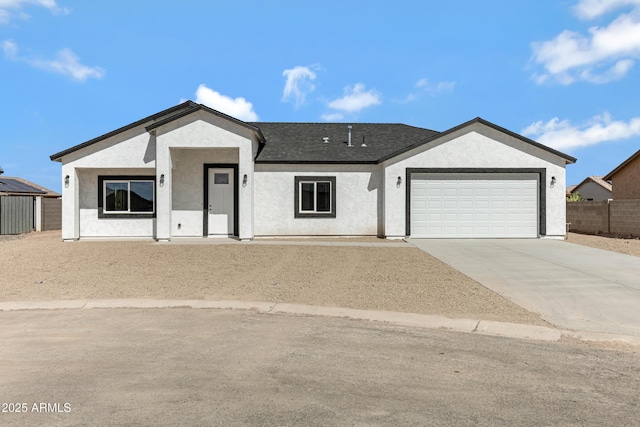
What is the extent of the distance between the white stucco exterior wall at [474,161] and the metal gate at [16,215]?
2077cm

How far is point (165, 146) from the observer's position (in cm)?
1695

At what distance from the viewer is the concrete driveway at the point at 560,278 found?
6859 millimetres

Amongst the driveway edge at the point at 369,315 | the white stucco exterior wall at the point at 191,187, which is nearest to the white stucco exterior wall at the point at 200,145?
the white stucco exterior wall at the point at 191,187

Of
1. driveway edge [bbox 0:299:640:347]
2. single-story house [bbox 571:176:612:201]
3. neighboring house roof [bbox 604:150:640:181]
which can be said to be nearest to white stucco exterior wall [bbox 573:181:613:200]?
single-story house [bbox 571:176:612:201]

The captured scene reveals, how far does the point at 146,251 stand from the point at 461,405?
41.2 ft

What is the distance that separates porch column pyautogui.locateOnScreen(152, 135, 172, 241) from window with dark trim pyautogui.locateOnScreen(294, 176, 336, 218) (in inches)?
208

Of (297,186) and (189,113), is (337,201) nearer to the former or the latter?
(297,186)

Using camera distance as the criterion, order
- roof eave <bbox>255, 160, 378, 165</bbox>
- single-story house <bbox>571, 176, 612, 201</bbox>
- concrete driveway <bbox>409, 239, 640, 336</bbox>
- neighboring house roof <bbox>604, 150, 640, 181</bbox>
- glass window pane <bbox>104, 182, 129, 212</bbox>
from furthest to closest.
Result: single-story house <bbox>571, 176, 612, 201</bbox>
neighboring house roof <bbox>604, 150, 640, 181</bbox>
glass window pane <bbox>104, 182, 129, 212</bbox>
roof eave <bbox>255, 160, 378, 165</bbox>
concrete driveway <bbox>409, 239, 640, 336</bbox>

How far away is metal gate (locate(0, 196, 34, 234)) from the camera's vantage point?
23.3 meters

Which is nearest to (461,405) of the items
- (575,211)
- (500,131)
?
(500,131)

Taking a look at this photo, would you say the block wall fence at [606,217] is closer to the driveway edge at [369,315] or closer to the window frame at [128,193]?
the driveway edge at [369,315]

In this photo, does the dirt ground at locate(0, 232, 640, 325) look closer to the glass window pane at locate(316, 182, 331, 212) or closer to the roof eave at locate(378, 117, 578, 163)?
the glass window pane at locate(316, 182, 331, 212)

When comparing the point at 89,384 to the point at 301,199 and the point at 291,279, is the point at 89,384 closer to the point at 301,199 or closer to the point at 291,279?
the point at 291,279

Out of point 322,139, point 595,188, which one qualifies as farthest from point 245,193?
point 595,188
